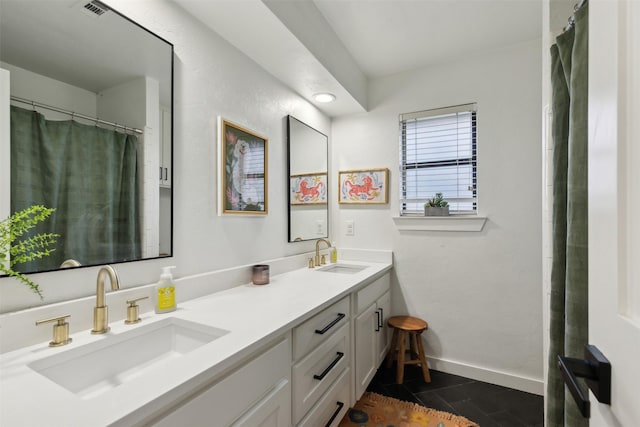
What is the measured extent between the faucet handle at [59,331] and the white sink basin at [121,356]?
0.07m

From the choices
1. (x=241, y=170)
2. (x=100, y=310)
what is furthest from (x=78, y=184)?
(x=241, y=170)

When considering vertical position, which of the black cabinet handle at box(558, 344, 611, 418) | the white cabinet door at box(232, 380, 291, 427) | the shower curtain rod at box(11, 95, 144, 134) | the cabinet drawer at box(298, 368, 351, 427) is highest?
the shower curtain rod at box(11, 95, 144, 134)

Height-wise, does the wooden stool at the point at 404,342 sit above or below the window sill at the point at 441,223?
below

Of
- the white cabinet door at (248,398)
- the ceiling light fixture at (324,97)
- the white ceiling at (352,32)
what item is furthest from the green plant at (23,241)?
the ceiling light fixture at (324,97)

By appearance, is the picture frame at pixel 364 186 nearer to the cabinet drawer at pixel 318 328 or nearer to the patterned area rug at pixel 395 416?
the cabinet drawer at pixel 318 328

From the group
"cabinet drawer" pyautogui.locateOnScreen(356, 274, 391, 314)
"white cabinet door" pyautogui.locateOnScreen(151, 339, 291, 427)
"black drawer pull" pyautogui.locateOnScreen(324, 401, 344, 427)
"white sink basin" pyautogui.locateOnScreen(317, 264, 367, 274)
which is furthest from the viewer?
"white sink basin" pyautogui.locateOnScreen(317, 264, 367, 274)

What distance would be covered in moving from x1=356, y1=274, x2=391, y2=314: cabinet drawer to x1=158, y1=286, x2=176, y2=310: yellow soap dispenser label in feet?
3.32

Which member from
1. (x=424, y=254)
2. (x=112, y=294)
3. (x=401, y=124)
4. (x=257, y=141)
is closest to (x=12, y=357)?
(x=112, y=294)

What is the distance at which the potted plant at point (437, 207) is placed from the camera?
2.34 m

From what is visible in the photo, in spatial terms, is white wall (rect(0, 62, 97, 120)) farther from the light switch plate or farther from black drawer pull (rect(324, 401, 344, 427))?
the light switch plate

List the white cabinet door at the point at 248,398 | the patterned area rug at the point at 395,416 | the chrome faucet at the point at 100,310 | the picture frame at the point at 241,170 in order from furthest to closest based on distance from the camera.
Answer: the patterned area rug at the point at 395,416
the picture frame at the point at 241,170
the chrome faucet at the point at 100,310
the white cabinet door at the point at 248,398

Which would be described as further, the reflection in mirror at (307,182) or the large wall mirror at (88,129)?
the reflection in mirror at (307,182)

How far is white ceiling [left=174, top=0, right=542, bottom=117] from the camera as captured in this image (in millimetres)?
1470

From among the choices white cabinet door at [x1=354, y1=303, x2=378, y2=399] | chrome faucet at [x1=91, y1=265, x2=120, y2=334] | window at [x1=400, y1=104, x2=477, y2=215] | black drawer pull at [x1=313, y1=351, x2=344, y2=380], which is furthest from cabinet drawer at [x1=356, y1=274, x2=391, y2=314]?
chrome faucet at [x1=91, y1=265, x2=120, y2=334]
